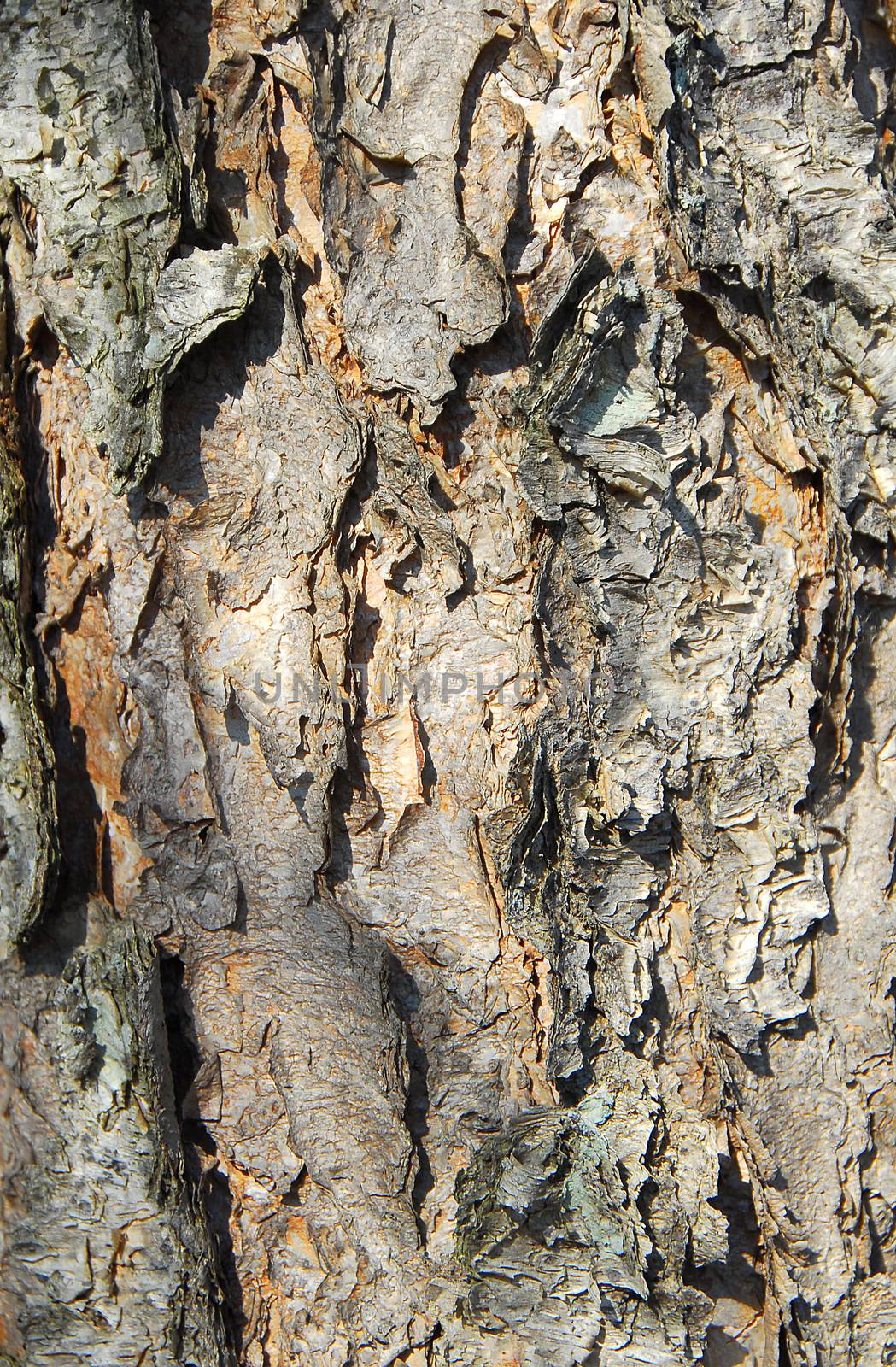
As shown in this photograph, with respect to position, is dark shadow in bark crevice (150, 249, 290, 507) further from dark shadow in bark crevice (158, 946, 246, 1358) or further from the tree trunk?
dark shadow in bark crevice (158, 946, 246, 1358)

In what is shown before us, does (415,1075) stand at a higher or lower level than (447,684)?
lower

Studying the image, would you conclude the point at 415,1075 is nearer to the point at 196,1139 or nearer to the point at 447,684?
the point at 196,1139

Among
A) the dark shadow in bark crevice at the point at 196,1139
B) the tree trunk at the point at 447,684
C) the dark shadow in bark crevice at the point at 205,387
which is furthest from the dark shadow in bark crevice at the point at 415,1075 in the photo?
the dark shadow in bark crevice at the point at 205,387

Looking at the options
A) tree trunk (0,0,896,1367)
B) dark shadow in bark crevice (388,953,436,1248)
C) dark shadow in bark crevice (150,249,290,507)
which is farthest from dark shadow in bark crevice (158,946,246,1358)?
dark shadow in bark crevice (150,249,290,507)

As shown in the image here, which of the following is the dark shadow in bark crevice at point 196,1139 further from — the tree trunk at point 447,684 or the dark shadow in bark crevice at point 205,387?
the dark shadow in bark crevice at point 205,387

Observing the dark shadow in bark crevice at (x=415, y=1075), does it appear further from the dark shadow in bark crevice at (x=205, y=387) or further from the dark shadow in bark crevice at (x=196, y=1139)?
the dark shadow in bark crevice at (x=205, y=387)

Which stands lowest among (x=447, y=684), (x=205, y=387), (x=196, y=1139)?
(x=196, y=1139)

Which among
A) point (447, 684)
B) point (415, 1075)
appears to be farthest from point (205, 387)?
point (415, 1075)

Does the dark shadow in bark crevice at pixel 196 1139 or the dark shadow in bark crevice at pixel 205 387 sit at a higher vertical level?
the dark shadow in bark crevice at pixel 205 387

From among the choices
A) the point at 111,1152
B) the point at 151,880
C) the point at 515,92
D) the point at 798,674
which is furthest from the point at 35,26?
the point at 111,1152
